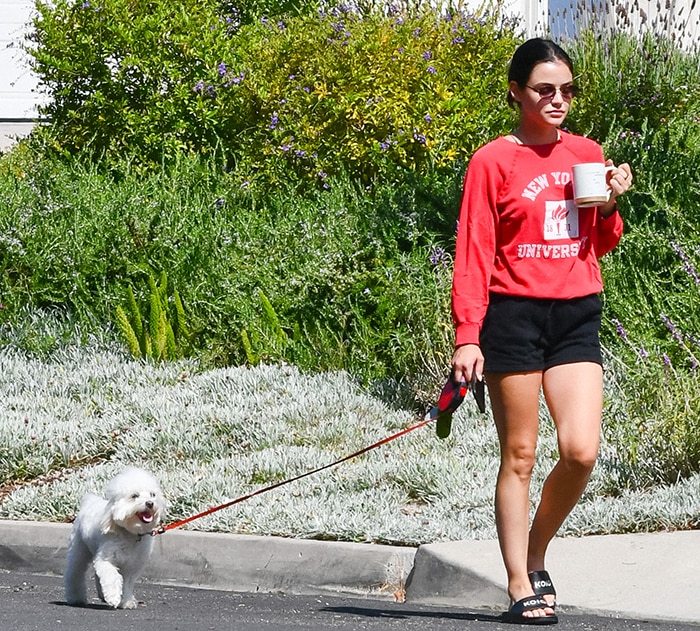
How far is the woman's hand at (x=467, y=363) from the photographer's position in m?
4.51

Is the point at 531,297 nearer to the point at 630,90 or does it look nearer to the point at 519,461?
the point at 519,461

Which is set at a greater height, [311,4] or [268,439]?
[311,4]

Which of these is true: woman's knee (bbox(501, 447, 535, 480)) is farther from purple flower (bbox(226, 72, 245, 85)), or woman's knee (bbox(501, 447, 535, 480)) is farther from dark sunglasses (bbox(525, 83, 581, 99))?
purple flower (bbox(226, 72, 245, 85))

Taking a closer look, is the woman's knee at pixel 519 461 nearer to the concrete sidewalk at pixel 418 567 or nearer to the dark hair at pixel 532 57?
the concrete sidewalk at pixel 418 567

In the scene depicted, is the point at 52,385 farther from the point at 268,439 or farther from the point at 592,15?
the point at 592,15

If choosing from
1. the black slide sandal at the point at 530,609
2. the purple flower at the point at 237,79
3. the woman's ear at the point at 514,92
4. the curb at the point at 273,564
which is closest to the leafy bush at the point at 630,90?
the purple flower at the point at 237,79

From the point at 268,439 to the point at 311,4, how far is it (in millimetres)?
7658

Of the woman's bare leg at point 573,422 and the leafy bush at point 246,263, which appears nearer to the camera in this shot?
the woman's bare leg at point 573,422

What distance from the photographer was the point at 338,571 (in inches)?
237

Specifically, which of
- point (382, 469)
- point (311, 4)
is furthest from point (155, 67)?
point (382, 469)

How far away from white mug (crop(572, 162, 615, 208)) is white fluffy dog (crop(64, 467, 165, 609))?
2.00 meters

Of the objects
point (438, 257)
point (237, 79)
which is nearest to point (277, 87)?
point (237, 79)

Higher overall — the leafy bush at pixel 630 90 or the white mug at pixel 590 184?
the leafy bush at pixel 630 90

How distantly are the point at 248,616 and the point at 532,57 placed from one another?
2237mm
